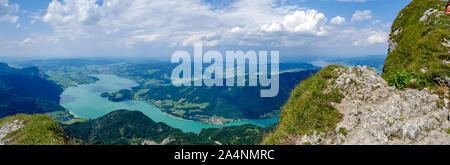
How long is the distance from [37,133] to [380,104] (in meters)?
22.1

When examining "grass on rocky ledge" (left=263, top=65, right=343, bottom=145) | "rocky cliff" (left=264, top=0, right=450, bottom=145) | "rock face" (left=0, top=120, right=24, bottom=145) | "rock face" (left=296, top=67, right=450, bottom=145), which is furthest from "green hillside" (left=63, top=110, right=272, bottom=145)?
"rock face" (left=296, top=67, right=450, bottom=145)

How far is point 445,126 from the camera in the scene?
9.13 m

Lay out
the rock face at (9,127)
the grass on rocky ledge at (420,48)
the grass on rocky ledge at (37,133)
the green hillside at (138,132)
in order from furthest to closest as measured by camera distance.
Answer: the green hillside at (138,132) → the rock face at (9,127) → the grass on rocky ledge at (37,133) → the grass on rocky ledge at (420,48)

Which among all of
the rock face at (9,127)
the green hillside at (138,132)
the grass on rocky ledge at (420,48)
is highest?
the grass on rocky ledge at (420,48)

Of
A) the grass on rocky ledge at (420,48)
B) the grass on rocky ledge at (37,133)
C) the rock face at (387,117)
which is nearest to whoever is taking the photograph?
the rock face at (387,117)

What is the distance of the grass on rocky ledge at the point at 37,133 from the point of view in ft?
41.8

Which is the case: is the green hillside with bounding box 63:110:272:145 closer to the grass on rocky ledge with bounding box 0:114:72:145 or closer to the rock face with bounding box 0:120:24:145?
the rock face with bounding box 0:120:24:145

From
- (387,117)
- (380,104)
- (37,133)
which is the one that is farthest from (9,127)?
(380,104)

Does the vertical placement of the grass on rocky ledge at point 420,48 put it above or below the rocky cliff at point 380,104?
above

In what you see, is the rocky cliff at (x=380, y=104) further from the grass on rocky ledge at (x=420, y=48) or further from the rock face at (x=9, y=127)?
the rock face at (x=9, y=127)

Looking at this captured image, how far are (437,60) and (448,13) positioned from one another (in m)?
8.38

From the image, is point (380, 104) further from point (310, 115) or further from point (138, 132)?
point (138, 132)

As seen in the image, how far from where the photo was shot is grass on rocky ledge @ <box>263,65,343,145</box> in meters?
11.0

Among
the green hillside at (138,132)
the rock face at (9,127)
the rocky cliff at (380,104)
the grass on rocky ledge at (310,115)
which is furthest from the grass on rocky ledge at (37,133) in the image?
the green hillside at (138,132)
